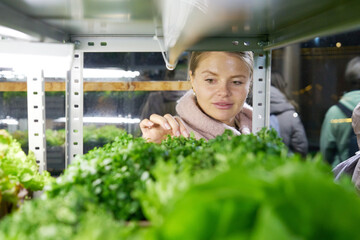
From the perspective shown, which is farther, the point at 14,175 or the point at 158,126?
the point at 158,126

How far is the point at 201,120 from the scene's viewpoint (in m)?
2.04

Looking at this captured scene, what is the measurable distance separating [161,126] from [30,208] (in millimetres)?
1275

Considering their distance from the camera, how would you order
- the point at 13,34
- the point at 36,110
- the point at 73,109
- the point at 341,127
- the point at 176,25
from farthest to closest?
the point at 341,127 → the point at 73,109 → the point at 36,110 → the point at 13,34 → the point at 176,25

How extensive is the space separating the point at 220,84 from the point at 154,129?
1.34 feet

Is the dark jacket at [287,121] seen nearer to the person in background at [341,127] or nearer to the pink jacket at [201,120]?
the person in background at [341,127]

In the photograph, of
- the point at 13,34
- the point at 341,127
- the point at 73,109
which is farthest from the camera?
the point at 341,127

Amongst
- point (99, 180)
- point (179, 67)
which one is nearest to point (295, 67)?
point (179, 67)

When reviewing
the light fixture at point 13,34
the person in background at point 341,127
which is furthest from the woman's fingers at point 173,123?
the person in background at point 341,127

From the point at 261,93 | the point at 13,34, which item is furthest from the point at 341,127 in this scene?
the point at 13,34

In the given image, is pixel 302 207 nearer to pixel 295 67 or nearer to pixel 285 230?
pixel 285 230

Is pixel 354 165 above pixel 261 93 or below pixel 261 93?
below

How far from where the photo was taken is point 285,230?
52 cm

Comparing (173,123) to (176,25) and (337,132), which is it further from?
(337,132)

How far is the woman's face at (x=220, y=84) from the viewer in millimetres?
2012
